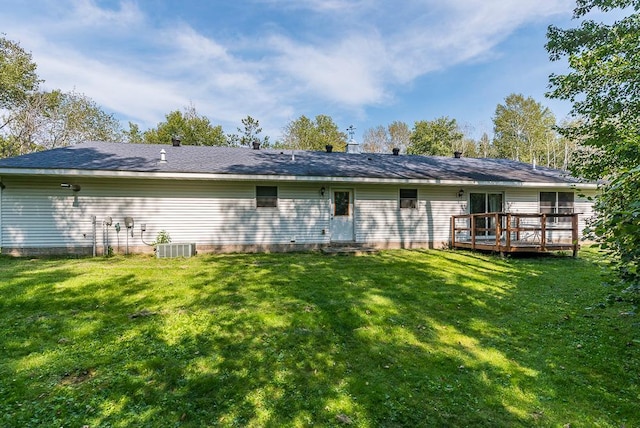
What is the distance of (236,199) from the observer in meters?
9.92

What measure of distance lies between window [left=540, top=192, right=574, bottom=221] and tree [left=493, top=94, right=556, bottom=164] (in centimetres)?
2402

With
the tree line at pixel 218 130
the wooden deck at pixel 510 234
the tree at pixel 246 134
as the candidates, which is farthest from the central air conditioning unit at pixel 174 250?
the tree at pixel 246 134

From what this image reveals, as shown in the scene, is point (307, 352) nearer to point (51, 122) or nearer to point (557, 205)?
point (557, 205)

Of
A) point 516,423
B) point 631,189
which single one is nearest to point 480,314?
point 516,423

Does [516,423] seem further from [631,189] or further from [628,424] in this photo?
[631,189]

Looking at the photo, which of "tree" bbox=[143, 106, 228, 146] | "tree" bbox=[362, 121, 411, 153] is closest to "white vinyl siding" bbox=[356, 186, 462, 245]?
"tree" bbox=[143, 106, 228, 146]

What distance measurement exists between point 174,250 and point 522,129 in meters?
36.4

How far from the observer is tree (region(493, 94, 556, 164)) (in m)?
33.2

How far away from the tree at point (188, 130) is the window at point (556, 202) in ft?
78.1

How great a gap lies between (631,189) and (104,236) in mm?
10642

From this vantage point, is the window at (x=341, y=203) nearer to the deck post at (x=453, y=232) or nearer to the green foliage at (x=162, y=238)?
the deck post at (x=453, y=232)

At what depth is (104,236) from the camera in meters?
9.18

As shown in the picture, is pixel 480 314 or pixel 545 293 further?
pixel 545 293

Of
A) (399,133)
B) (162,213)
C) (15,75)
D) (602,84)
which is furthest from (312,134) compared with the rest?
(602,84)
